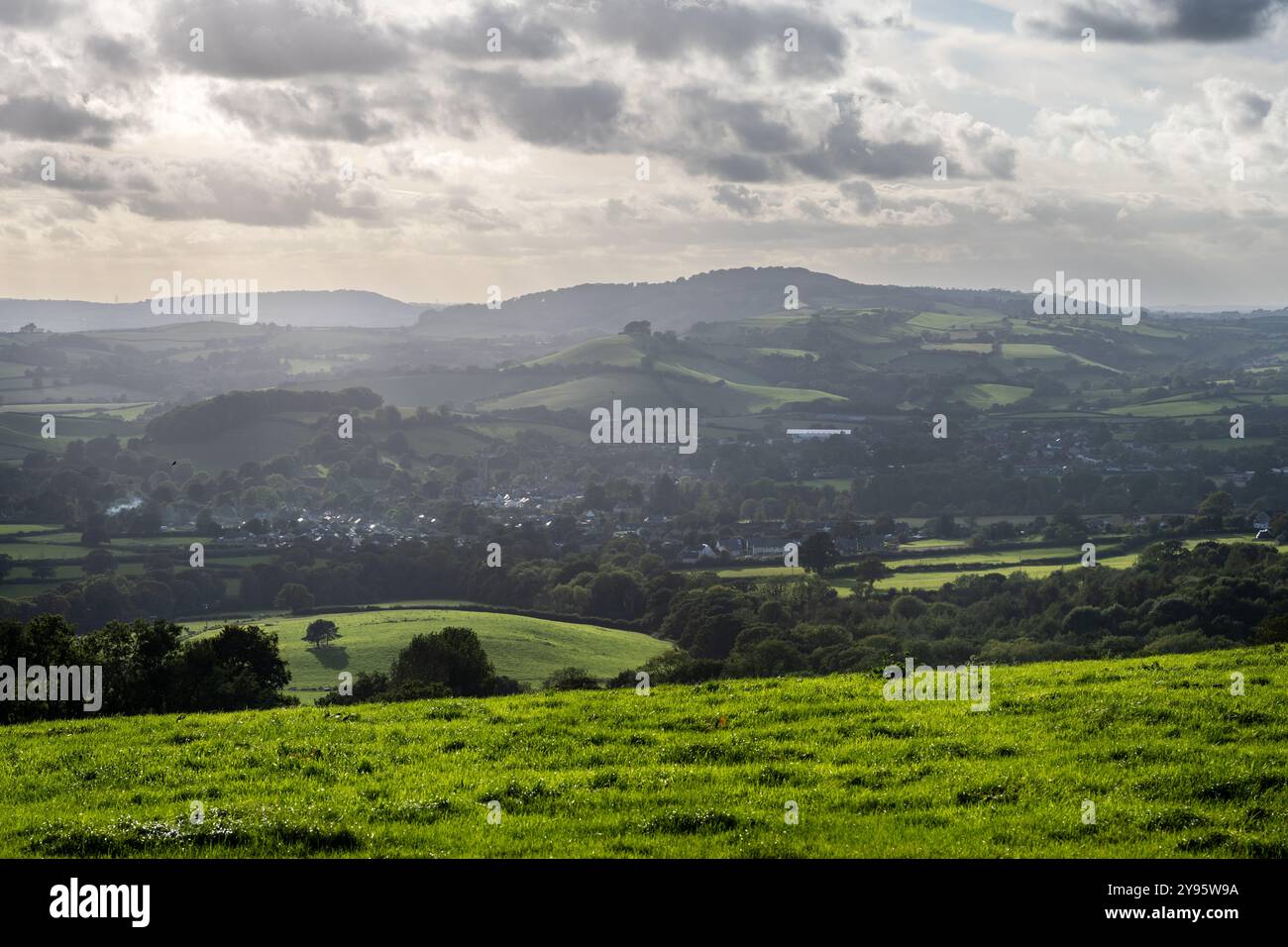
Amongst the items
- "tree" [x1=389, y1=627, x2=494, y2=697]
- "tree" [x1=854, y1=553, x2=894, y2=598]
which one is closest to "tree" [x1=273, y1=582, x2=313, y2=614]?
"tree" [x1=854, y1=553, x2=894, y2=598]

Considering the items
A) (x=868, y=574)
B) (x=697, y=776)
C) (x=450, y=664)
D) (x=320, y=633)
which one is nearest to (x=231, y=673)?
(x=450, y=664)

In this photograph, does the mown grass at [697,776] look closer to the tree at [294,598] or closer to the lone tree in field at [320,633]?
the lone tree in field at [320,633]

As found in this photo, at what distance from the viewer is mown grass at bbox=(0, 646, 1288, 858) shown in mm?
11211

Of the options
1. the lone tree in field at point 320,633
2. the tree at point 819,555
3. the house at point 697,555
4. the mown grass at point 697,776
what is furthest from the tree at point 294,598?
the mown grass at point 697,776

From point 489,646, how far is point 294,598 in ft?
110

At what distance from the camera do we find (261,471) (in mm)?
197375

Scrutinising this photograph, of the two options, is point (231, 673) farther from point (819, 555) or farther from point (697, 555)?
point (697, 555)

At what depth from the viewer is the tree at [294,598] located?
334 feet

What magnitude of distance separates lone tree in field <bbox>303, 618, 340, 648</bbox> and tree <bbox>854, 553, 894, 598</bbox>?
4066 cm

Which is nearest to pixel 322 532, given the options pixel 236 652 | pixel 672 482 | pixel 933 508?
pixel 672 482

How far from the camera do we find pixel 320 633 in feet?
267

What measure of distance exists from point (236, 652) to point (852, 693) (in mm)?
20128
